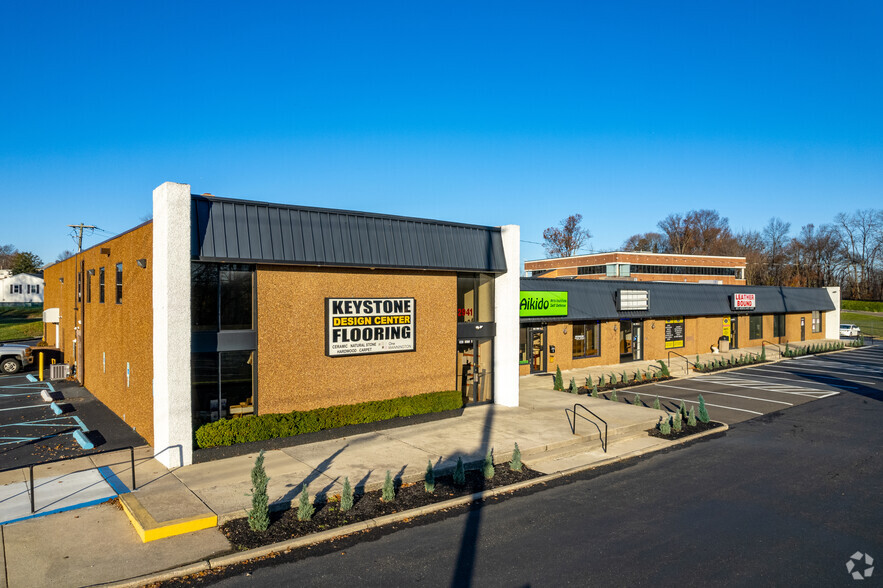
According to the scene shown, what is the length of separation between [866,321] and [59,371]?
8228 centimetres

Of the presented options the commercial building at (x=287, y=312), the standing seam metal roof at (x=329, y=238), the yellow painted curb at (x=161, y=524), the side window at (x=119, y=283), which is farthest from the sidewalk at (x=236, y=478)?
the side window at (x=119, y=283)

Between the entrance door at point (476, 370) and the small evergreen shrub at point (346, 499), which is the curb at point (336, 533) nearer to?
the small evergreen shrub at point (346, 499)

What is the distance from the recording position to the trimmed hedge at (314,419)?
1231 centimetres

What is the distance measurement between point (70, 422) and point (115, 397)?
1270mm

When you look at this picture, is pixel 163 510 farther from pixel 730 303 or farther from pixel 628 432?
pixel 730 303

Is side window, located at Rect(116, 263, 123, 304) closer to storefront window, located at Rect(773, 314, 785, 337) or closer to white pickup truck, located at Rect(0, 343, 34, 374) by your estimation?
white pickup truck, located at Rect(0, 343, 34, 374)

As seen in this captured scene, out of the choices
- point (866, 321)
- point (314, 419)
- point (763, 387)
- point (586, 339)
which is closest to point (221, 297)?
point (314, 419)

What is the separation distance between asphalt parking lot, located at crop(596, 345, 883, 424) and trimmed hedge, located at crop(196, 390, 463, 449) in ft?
27.5

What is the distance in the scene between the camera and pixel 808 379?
25.8m

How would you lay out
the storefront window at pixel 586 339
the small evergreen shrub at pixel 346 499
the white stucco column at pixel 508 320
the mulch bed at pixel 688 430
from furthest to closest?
the storefront window at pixel 586 339 < the white stucco column at pixel 508 320 < the mulch bed at pixel 688 430 < the small evergreen shrub at pixel 346 499

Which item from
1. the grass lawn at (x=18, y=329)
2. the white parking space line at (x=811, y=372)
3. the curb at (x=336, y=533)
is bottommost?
the white parking space line at (x=811, y=372)

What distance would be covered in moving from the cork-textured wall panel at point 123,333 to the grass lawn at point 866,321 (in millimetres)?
67235

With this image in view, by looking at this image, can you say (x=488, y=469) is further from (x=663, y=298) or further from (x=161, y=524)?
(x=663, y=298)

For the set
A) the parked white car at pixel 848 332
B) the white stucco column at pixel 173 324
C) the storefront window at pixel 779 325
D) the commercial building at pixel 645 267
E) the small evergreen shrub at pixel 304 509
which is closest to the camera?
the small evergreen shrub at pixel 304 509
